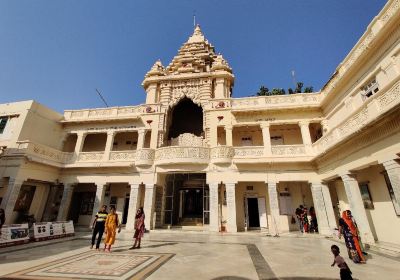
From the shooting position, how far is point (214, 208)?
584 inches

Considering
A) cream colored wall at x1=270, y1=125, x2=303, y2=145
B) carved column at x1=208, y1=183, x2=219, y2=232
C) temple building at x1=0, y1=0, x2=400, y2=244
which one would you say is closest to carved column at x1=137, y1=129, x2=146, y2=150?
temple building at x1=0, y1=0, x2=400, y2=244

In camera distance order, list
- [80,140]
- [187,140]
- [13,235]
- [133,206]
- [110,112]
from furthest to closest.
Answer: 1. [110,112]
2. [80,140]
3. [187,140]
4. [133,206]
5. [13,235]

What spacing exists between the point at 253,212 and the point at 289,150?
19.0 ft

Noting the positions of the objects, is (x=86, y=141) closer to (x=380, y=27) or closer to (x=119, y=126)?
(x=119, y=126)

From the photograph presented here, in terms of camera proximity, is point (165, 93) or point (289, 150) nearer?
point (289, 150)

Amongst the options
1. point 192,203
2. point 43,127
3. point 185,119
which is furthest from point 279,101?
point 43,127

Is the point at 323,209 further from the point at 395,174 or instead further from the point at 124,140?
the point at 124,140

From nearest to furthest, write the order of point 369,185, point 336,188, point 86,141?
point 369,185 → point 336,188 → point 86,141

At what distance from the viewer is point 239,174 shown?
15398mm

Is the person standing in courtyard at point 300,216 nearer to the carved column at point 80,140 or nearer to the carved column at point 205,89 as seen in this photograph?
the carved column at point 205,89

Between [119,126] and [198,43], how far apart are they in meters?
13.4

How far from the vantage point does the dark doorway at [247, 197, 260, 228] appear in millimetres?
16891

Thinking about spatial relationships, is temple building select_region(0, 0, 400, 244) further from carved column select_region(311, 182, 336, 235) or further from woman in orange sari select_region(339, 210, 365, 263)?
woman in orange sari select_region(339, 210, 365, 263)

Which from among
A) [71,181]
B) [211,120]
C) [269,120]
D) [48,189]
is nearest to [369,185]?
[269,120]
